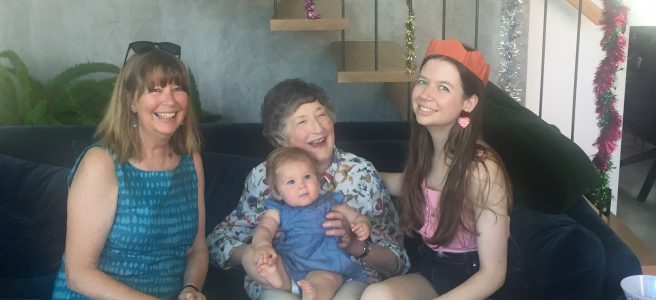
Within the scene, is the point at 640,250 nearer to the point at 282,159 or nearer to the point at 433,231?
the point at 433,231

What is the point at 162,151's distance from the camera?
2125mm

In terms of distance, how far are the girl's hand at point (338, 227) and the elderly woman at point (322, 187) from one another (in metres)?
0.03

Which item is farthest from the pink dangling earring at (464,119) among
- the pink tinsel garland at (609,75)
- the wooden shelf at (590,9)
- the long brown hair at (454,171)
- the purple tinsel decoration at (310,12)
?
the wooden shelf at (590,9)

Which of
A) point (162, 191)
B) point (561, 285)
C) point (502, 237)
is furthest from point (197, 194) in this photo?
point (561, 285)

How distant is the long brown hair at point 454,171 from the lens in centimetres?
199

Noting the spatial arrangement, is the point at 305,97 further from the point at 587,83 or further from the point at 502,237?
the point at 587,83

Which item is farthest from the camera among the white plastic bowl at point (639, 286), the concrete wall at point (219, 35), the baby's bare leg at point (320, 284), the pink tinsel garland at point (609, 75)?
the concrete wall at point (219, 35)

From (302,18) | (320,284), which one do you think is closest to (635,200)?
(302,18)

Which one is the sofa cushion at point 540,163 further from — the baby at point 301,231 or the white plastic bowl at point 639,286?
the baby at point 301,231

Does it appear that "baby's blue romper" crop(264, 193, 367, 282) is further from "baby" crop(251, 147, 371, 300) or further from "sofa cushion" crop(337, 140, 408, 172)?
"sofa cushion" crop(337, 140, 408, 172)

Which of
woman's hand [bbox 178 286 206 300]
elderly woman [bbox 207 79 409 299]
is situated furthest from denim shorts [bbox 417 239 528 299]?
woman's hand [bbox 178 286 206 300]

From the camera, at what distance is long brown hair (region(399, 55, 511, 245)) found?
6.53 feet

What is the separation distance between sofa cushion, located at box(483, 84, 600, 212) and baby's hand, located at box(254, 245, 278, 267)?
0.71m

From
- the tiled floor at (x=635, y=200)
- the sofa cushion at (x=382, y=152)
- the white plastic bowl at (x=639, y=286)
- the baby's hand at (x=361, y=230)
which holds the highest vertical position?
the sofa cushion at (x=382, y=152)
